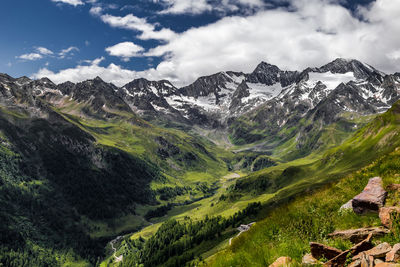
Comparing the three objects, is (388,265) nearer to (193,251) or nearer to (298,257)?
(298,257)

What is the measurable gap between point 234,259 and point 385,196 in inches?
304

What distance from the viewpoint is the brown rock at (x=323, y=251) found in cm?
841

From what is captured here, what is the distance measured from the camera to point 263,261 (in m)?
9.58

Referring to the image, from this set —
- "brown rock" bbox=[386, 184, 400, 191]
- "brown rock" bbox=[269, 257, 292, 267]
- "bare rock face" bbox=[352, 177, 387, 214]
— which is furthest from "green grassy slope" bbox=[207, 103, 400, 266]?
"brown rock" bbox=[386, 184, 400, 191]

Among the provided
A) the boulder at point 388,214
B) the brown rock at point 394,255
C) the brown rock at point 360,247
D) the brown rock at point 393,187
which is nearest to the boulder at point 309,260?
the brown rock at point 360,247

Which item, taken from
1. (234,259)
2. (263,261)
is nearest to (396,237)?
(263,261)

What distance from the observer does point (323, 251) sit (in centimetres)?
853

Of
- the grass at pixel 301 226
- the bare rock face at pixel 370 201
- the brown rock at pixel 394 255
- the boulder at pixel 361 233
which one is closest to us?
the brown rock at pixel 394 255

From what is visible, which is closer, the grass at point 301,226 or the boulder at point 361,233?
the boulder at point 361,233

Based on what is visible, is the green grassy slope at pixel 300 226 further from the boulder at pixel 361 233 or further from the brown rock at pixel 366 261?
the brown rock at pixel 366 261

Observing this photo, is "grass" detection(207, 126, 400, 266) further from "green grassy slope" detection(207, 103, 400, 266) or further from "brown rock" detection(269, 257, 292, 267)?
"brown rock" detection(269, 257, 292, 267)

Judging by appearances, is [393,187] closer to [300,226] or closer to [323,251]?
[300,226]

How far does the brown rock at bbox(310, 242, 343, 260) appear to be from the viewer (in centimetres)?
841

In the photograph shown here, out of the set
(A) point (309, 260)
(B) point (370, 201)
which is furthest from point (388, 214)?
(A) point (309, 260)
